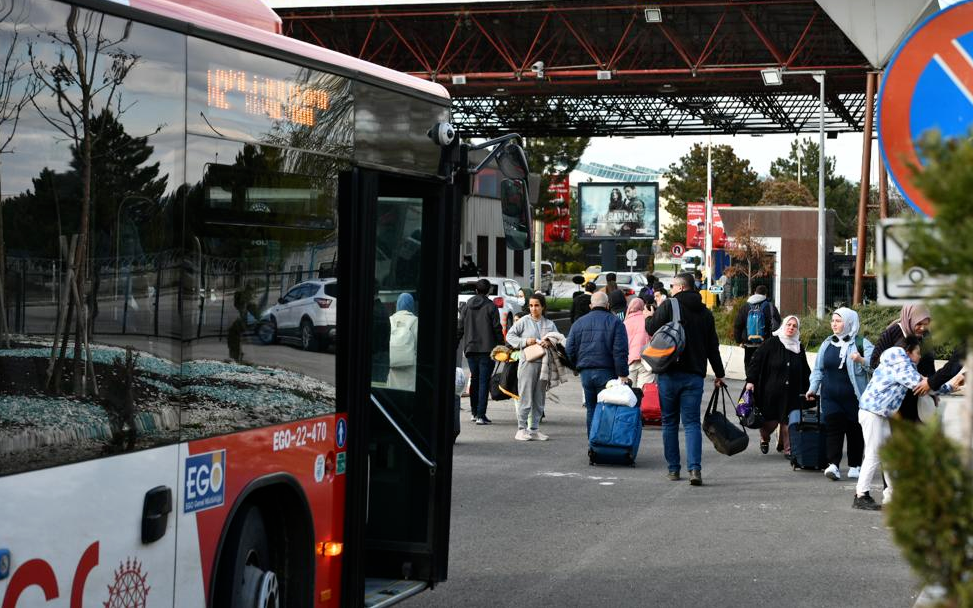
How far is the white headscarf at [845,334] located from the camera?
12.7 m

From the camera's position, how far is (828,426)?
43.0ft

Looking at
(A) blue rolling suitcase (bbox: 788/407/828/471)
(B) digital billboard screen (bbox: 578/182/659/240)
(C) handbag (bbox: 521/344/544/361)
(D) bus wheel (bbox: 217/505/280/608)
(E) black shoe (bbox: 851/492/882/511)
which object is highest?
(B) digital billboard screen (bbox: 578/182/659/240)

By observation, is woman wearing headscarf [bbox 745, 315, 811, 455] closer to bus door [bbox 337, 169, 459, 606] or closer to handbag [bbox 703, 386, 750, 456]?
handbag [bbox 703, 386, 750, 456]

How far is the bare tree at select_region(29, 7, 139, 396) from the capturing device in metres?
4.21

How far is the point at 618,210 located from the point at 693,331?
7432cm

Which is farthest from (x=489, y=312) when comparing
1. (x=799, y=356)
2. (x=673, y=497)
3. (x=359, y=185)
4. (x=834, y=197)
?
(x=834, y=197)

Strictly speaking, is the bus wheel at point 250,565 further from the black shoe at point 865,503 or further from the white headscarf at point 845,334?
the white headscarf at point 845,334

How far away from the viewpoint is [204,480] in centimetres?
507

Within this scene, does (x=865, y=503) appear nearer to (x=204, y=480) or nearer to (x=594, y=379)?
(x=594, y=379)

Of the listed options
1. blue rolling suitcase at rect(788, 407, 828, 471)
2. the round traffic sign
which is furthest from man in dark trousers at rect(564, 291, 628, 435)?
the round traffic sign

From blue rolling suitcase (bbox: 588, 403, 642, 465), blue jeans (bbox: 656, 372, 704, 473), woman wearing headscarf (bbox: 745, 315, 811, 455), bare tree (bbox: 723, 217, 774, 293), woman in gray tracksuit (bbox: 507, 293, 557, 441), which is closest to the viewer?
blue jeans (bbox: 656, 372, 704, 473)

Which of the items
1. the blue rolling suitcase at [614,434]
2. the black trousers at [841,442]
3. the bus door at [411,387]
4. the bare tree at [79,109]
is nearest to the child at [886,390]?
the black trousers at [841,442]

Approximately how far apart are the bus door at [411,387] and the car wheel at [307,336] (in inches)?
38.6

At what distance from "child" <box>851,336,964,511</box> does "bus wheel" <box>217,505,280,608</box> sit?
20.4 feet
